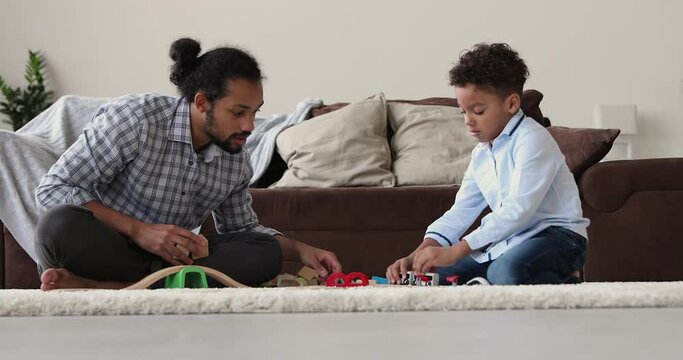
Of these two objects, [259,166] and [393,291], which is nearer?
[393,291]

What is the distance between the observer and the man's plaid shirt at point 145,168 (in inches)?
91.0

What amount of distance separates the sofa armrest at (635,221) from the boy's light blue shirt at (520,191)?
2.61 ft

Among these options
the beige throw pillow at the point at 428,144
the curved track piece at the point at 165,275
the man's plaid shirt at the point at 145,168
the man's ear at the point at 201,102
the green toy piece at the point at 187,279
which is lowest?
the beige throw pillow at the point at 428,144

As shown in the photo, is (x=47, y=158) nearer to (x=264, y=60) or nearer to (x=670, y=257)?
(x=264, y=60)

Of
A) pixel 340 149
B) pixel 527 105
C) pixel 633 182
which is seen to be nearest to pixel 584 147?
pixel 633 182

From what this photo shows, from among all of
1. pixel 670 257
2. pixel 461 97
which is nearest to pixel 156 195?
pixel 461 97

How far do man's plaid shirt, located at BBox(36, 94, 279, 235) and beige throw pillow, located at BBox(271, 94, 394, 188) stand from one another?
3.42ft

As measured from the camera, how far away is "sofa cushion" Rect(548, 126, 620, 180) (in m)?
3.30

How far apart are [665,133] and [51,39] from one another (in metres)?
2.98

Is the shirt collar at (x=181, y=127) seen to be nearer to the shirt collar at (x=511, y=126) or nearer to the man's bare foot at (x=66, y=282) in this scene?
the man's bare foot at (x=66, y=282)

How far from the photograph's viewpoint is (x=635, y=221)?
316cm

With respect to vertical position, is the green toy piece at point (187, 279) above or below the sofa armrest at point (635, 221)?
above

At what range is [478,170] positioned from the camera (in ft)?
8.29

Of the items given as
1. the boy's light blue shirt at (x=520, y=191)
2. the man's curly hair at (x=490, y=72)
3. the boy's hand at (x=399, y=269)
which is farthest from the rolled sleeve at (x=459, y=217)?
the man's curly hair at (x=490, y=72)
